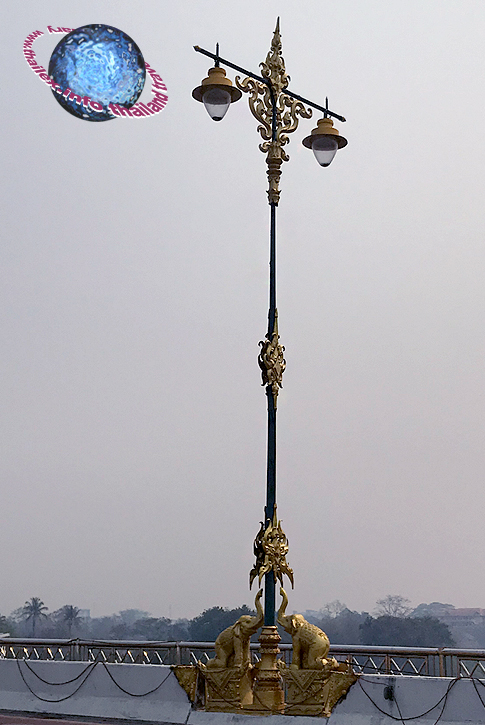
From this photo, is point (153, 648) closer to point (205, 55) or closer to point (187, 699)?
point (187, 699)

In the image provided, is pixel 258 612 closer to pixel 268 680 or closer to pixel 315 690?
pixel 268 680

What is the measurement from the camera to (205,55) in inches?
606

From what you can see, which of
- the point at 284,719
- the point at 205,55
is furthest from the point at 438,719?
the point at 205,55

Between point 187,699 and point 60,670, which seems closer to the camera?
point 187,699

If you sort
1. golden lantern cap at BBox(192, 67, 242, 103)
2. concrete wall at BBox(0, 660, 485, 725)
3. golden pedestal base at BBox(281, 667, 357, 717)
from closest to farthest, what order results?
concrete wall at BBox(0, 660, 485, 725)
golden pedestal base at BBox(281, 667, 357, 717)
golden lantern cap at BBox(192, 67, 242, 103)

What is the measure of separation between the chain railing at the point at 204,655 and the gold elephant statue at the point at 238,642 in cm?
117

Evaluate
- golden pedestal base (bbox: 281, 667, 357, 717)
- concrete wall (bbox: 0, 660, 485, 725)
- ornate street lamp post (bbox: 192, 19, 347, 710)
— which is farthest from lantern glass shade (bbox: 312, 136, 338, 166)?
concrete wall (bbox: 0, 660, 485, 725)

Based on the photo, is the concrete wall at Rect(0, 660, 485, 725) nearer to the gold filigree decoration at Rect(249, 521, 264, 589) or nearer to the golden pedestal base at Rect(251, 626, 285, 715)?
the golden pedestal base at Rect(251, 626, 285, 715)

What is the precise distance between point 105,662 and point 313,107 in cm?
962

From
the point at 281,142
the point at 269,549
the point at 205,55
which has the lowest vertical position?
the point at 269,549

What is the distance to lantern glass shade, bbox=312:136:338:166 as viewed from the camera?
16344 millimetres

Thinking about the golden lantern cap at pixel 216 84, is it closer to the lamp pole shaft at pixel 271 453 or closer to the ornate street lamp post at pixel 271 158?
the ornate street lamp post at pixel 271 158

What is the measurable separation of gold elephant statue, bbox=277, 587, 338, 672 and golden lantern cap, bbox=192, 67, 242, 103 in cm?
794

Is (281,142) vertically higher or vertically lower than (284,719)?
higher
